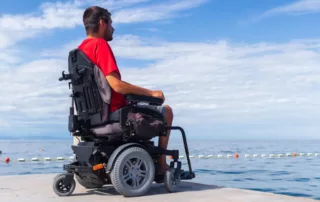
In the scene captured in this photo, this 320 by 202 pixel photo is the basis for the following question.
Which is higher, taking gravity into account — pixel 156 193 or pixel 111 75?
pixel 111 75

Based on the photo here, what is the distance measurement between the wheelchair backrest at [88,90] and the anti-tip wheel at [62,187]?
0.59 metres

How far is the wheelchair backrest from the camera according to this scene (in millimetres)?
3805

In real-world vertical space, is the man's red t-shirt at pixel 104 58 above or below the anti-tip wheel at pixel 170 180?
above

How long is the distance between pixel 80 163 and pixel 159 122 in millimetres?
900

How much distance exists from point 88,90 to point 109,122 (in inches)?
14.2

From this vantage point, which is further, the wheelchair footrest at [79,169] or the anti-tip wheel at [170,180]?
the anti-tip wheel at [170,180]

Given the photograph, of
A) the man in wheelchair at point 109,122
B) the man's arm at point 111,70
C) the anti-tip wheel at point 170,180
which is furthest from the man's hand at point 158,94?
the anti-tip wheel at point 170,180

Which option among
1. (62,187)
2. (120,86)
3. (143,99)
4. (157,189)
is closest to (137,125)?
(143,99)

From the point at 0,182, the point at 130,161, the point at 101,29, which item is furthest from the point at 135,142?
Answer: the point at 0,182

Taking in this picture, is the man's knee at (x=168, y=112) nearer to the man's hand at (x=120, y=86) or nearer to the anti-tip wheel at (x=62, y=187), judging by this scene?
the man's hand at (x=120, y=86)

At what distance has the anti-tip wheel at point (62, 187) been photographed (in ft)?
13.2

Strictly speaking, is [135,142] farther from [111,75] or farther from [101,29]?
[101,29]

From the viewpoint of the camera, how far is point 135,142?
13.2ft

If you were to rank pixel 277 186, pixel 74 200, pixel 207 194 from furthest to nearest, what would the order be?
1. pixel 277 186
2. pixel 207 194
3. pixel 74 200
